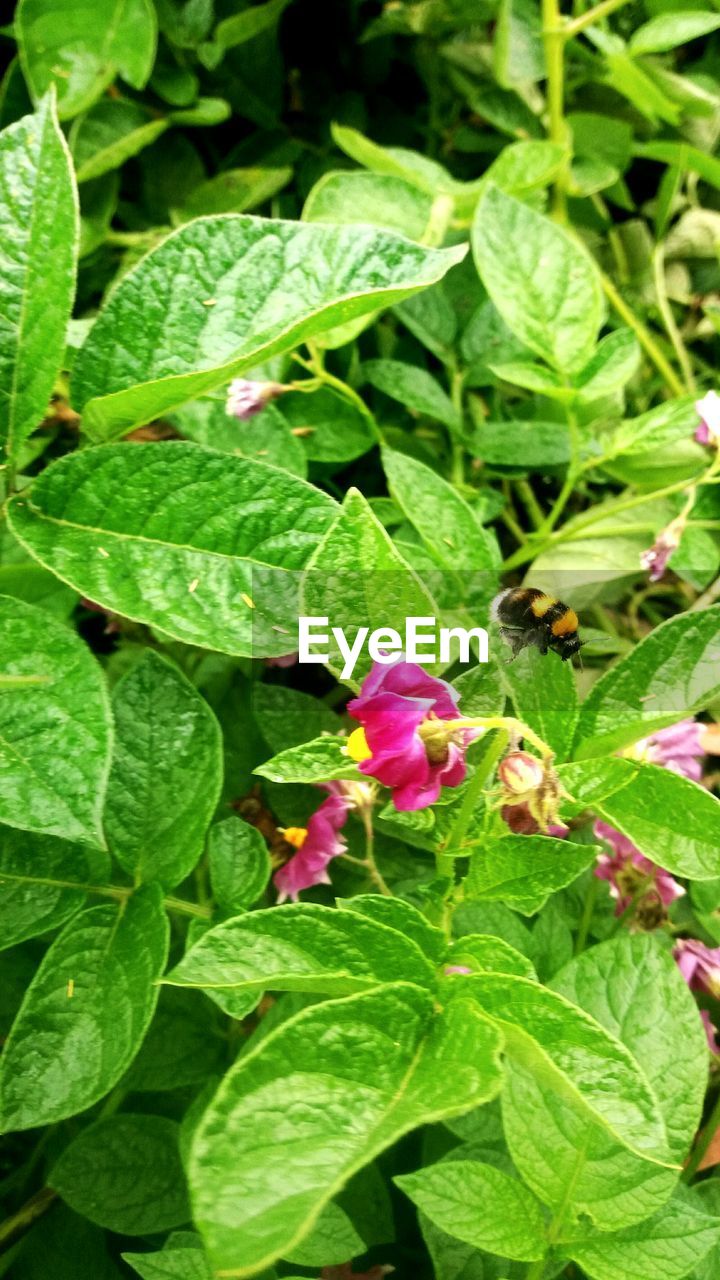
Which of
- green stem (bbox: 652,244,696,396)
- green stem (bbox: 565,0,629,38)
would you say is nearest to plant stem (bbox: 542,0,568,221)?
green stem (bbox: 565,0,629,38)

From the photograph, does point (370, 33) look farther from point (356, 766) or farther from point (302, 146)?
point (356, 766)

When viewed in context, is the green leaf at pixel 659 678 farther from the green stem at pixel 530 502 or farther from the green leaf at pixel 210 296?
the green stem at pixel 530 502

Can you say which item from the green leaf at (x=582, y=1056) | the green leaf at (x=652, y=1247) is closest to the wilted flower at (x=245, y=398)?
the green leaf at (x=582, y=1056)

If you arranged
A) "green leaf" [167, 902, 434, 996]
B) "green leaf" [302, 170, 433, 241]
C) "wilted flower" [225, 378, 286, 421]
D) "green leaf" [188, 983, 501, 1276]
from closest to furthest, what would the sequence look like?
"green leaf" [188, 983, 501, 1276], "green leaf" [167, 902, 434, 996], "wilted flower" [225, 378, 286, 421], "green leaf" [302, 170, 433, 241]

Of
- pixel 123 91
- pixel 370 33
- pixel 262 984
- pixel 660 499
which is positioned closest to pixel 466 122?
pixel 370 33

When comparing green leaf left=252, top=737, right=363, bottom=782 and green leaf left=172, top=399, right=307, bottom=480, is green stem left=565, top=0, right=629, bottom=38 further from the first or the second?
green leaf left=252, top=737, right=363, bottom=782
